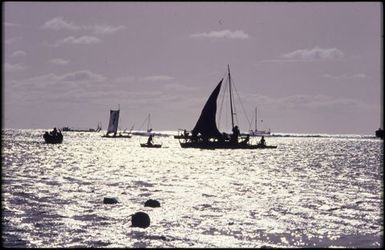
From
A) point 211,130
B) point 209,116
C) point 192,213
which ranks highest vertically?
point 209,116

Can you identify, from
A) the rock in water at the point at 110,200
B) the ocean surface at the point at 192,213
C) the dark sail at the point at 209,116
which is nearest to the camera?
the ocean surface at the point at 192,213

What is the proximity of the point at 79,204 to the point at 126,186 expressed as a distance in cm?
1728

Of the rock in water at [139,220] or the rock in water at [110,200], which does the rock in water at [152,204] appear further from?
the rock in water at [139,220]

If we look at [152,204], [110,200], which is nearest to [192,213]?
[152,204]

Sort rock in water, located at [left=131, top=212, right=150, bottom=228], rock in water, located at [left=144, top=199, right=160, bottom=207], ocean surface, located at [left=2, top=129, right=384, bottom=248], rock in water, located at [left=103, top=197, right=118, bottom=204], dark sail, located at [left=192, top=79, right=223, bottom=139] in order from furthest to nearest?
1. dark sail, located at [left=192, top=79, right=223, bottom=139]
2. rock in water, located at [left=103, top=197, right=118, bottom=204]
3. rock in water, located at [left=144, top=199, right=160, bottom=207]
4. rock in water, located at [left=131, top=212, right=150, bottom=228]
5. ocean surface, located at [left=2, top=129, right=384, bottom=248]

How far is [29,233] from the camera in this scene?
34.4m

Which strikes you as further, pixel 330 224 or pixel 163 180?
pixel 163 180

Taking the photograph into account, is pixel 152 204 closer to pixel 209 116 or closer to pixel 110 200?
pixel 110 200

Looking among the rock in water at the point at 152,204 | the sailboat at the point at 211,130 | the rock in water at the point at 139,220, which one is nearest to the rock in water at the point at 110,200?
the rock in water at the point at 152,204

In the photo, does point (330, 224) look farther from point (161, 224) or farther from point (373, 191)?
point (373, 191)

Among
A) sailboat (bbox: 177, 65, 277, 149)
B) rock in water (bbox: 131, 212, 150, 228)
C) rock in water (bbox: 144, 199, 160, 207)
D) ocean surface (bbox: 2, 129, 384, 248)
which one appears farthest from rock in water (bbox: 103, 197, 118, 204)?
sailboat (bbox: 177, 65, 277, 149)

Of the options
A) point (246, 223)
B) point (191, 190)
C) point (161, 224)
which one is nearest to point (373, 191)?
point (191, 190)

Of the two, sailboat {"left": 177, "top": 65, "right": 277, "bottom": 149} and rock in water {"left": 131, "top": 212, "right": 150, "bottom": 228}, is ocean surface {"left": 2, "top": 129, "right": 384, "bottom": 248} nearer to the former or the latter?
rock in water {"left": 131, "top": 212, "right": 150, "bottom": 228}

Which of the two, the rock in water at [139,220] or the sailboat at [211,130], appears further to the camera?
the sailboat at [211,130]
